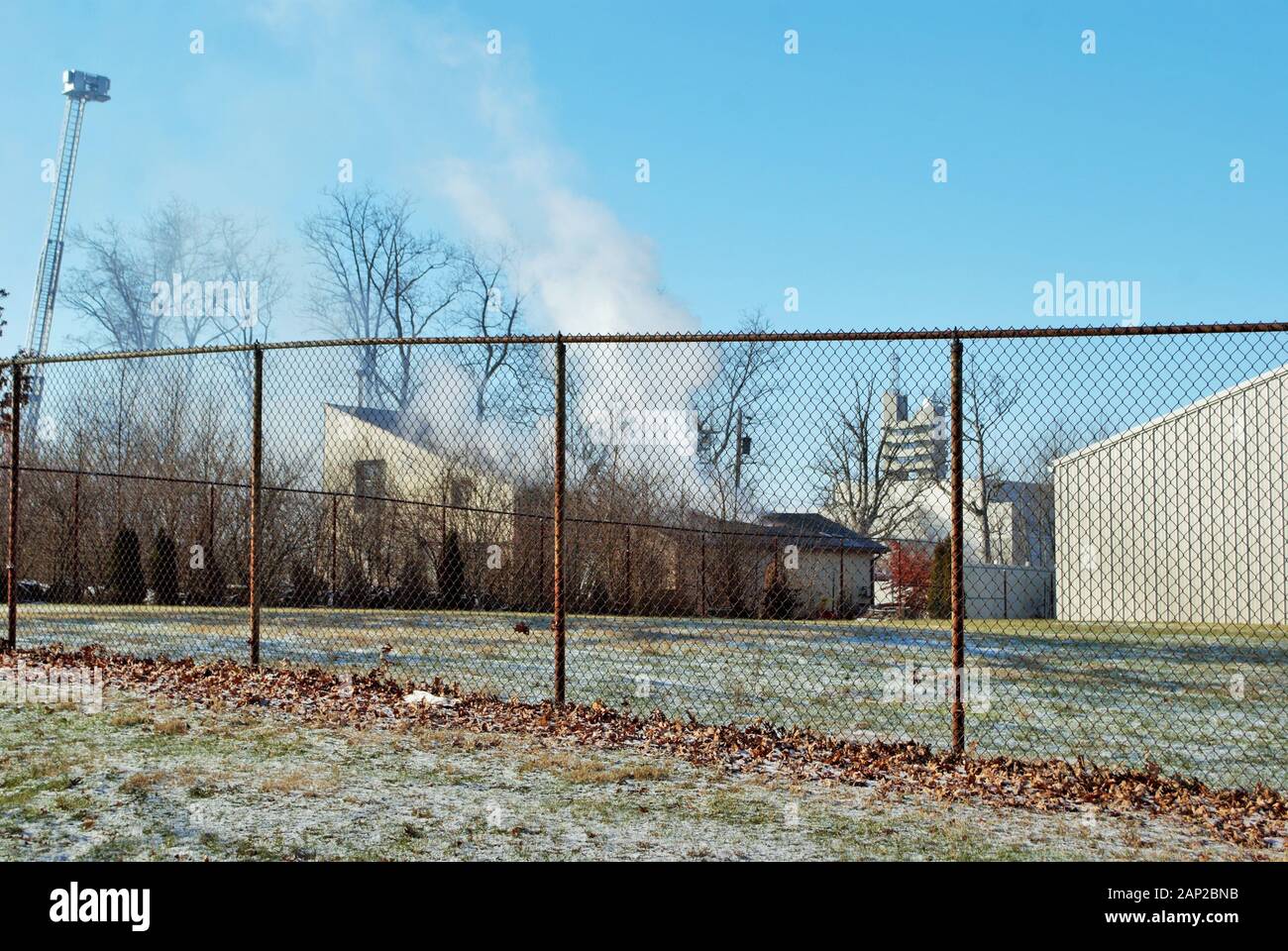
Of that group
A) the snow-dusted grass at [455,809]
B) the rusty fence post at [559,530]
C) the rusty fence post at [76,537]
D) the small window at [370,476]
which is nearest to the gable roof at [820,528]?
the small window at [370,476]

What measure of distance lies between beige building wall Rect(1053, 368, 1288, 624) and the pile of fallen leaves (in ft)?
59.5

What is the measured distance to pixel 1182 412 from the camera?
24.3m

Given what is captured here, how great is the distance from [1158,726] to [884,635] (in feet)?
32.4

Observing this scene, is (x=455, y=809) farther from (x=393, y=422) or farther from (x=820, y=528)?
(x=820, y=528)

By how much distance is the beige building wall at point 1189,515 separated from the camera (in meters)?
22.8

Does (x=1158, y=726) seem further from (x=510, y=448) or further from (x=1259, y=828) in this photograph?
(x=510, y=448)

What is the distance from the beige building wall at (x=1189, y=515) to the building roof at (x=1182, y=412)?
1.2 inches

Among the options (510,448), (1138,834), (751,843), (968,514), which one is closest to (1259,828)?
(1138,834)

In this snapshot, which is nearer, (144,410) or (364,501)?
(364,501)

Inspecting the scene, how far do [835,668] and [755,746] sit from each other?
18.3 feet

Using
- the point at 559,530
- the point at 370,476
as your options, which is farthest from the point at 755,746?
the point at 370,476

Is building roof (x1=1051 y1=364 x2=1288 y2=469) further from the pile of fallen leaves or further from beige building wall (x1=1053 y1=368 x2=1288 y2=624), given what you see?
the pile of fallen leaves

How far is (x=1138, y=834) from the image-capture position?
4.64 meters

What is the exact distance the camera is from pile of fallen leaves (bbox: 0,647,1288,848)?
5.18 meters
